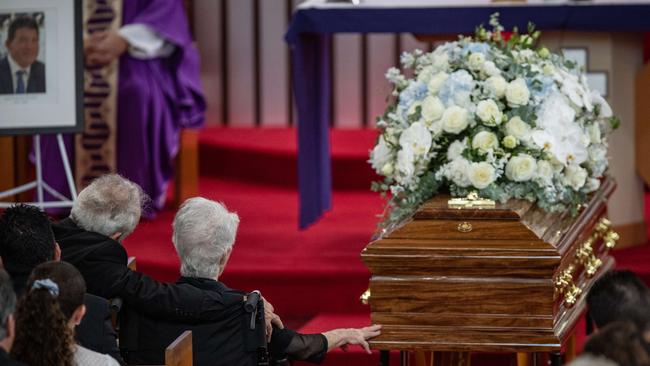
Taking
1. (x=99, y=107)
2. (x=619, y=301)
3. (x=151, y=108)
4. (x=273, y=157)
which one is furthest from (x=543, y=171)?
(x=273, y=157)

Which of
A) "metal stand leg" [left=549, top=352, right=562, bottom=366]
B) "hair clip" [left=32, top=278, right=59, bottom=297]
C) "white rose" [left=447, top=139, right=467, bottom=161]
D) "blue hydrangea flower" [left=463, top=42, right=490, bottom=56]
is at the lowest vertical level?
"metal stand leg" [left=549, top=352, right=562, bottom=366]

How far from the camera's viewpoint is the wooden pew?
345cm

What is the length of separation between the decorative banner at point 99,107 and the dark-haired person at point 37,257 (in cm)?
372

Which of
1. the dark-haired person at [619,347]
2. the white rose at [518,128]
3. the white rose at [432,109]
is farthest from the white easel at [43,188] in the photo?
the dark-haired person at [619,347]

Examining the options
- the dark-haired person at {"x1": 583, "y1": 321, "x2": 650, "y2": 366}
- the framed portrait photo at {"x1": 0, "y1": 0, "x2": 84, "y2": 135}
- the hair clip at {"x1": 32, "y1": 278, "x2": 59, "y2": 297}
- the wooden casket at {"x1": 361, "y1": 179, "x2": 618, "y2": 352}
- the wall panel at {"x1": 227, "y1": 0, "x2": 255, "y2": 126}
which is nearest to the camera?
the dark-haired person at {"x1": 583, "y1": 321, "x2": 650, "y2": 366}

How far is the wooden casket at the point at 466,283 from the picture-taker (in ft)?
14.0

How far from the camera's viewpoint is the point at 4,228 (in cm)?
405

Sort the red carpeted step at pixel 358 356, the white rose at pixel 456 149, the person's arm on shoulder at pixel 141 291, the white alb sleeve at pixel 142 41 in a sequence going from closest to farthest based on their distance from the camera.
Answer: the person's arm on shoulder at pixel 141 291 < the white rose at pixel 456 149 < the red carpeted step at pixel 358 356 < the white alb sleeve at pixel 142 41

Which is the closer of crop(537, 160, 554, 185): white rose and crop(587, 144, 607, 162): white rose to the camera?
crop(537, 160, 554, 185): white rose

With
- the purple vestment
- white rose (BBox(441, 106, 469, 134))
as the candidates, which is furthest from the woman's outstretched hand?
the purple vestment

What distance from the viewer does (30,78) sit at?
22.1 ft

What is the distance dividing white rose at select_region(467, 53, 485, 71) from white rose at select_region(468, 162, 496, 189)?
0.43 metres

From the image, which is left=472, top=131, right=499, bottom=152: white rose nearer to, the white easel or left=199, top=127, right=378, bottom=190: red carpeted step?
the white easel

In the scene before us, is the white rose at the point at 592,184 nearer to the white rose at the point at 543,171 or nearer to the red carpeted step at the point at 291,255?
the white rose at the point at 543,171
